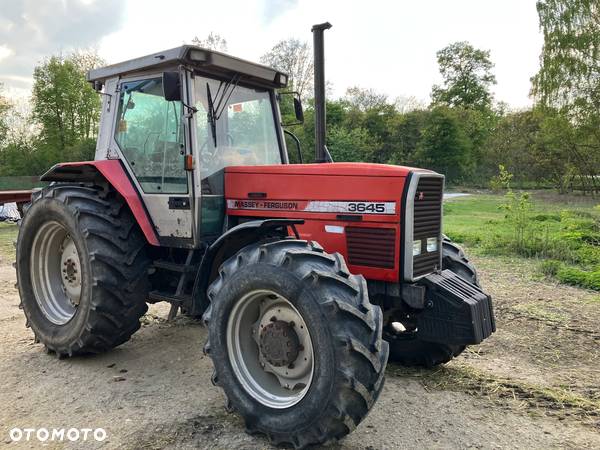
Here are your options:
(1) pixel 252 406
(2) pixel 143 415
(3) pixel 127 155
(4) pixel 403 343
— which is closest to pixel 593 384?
(4) pixel 403 343

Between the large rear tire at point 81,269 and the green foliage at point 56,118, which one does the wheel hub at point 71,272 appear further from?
the green foliage at point 56,118

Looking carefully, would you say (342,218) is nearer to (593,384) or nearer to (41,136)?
(593,384)

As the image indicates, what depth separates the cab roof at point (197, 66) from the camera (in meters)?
3.97

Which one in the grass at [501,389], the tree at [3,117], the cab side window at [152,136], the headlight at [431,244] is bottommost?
the grass at [501,389]

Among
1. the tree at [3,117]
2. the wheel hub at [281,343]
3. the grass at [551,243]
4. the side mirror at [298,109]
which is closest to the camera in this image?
the wheel hub at [281,343]

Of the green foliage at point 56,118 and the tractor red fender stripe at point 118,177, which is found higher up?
the green foliage at point 56,118

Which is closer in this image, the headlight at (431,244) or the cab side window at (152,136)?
the headlight at (431,244)

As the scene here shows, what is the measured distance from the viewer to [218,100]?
14.0 ft

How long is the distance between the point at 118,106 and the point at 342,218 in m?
2.42

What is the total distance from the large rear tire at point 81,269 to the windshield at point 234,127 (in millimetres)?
997

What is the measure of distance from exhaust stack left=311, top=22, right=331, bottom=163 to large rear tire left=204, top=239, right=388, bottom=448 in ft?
6.16

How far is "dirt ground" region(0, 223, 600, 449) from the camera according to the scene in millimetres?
3188

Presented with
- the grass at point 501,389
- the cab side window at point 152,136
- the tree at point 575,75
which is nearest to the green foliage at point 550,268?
the grass at point 501,389

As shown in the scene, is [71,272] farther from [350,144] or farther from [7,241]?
[350,144]
